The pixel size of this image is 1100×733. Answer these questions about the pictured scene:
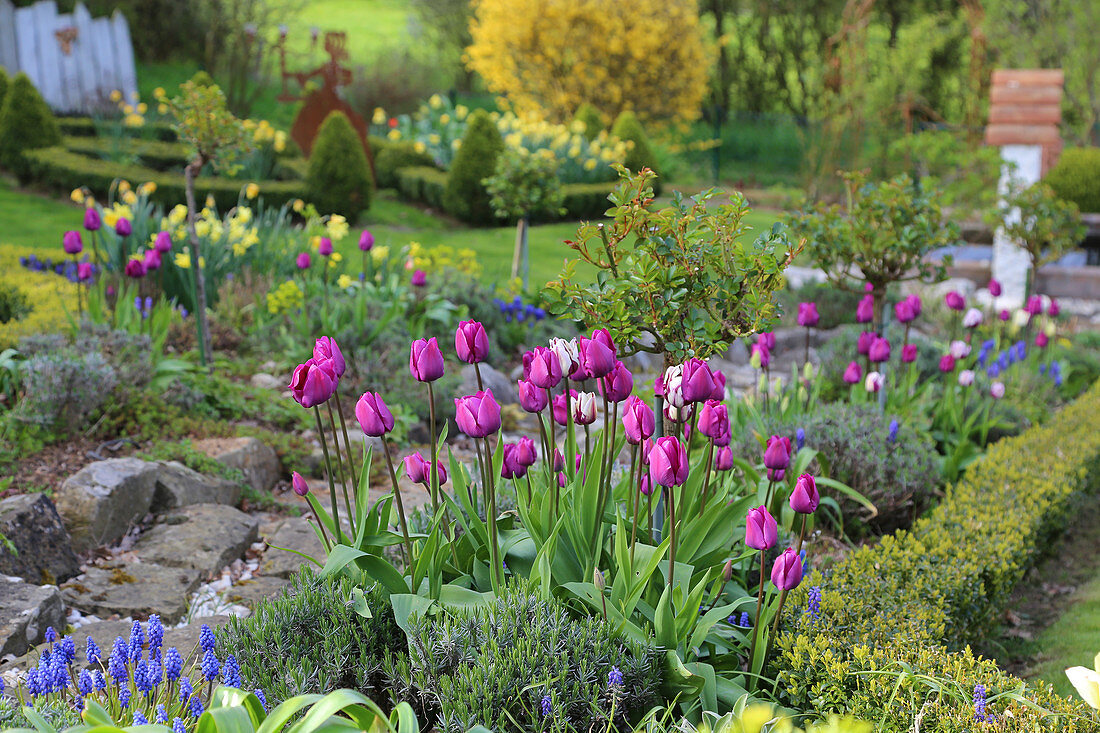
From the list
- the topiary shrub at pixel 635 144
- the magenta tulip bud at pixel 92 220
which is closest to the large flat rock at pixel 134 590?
the magenta tulip bud at pixel 92 220

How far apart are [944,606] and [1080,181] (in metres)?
10.5

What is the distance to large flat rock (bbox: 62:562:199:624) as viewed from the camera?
321 centimetres

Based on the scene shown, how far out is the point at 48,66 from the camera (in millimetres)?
14547

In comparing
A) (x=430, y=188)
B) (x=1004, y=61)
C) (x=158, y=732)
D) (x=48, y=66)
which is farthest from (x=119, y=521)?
(x=1004, y=61)

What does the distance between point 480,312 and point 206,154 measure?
7.12 feet

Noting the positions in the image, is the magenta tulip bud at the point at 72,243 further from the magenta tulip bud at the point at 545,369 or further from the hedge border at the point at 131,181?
the hedge border at the point at 131,181

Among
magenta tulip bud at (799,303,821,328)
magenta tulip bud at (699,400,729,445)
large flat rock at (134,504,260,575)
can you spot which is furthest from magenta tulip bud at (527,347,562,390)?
magenta tulip bud at (799,303,821,328)

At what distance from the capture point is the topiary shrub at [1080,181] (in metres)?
11.4

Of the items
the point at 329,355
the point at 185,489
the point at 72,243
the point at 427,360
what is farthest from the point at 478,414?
the point at 72,243

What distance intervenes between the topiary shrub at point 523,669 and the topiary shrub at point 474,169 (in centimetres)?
996

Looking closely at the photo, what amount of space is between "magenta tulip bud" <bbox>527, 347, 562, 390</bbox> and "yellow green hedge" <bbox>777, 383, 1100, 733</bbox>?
97 cm

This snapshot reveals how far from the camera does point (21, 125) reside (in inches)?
461

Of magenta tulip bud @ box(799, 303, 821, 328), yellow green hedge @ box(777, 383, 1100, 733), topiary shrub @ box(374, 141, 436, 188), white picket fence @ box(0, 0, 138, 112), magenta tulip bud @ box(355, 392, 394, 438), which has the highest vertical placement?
white picket fence @ box(0, 0, 138, 112)

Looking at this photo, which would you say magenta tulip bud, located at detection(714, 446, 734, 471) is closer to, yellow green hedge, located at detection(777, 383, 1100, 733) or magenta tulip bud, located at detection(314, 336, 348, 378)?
yellow green hedge, located at detection(777, 383, 1100, 733)
